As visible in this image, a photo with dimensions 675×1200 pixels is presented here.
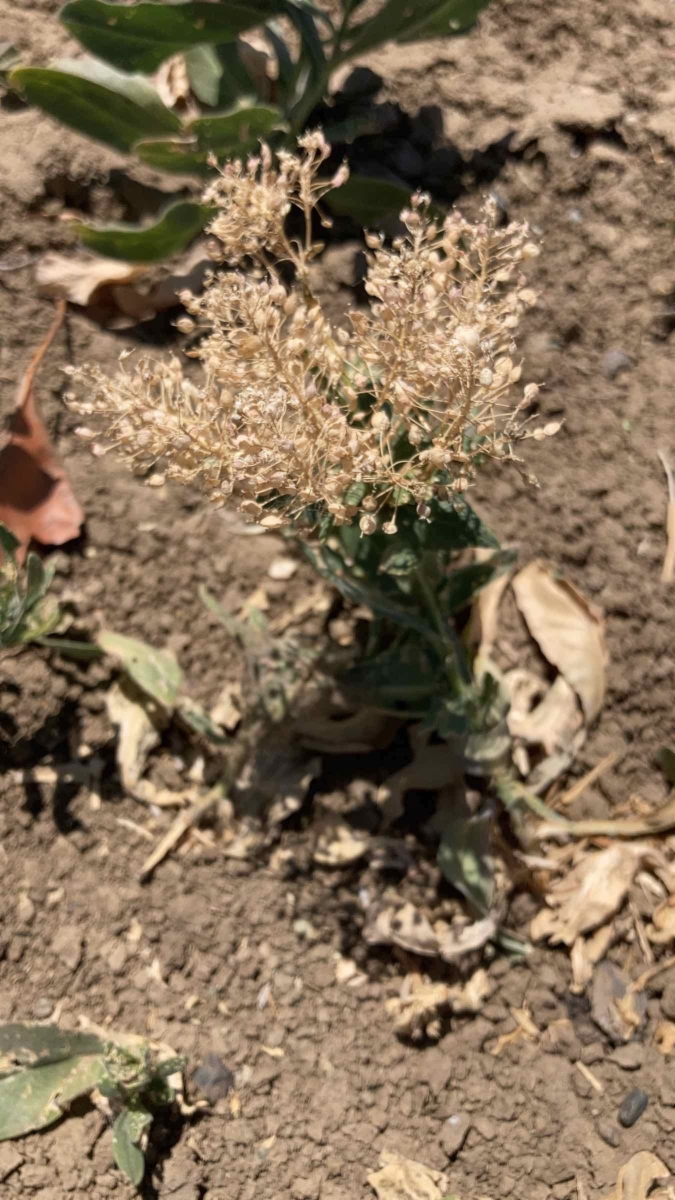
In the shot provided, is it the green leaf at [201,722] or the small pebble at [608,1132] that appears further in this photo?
the green leaf at [201,722]

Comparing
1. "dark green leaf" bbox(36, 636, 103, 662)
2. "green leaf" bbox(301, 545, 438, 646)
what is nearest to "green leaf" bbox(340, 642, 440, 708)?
"green leaf" bbox(301, 545, 438, 646)

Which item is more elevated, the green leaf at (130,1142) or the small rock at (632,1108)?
the green leaf at (130,1142)

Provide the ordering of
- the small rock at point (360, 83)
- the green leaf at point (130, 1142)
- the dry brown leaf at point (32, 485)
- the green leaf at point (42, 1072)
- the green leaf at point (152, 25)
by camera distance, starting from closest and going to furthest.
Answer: the green leaf at point (130, 1142) → the green leaf at point (42, 1072) → the green leaf at point (152, 25) → the dry brown leaf at point (32, 485) → the small rock at point (360, 83)

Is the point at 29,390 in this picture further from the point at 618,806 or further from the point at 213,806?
the point at 618,806

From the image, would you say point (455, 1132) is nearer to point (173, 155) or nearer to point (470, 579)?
point (470, 579)

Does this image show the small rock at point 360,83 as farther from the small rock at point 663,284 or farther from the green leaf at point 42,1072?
the green leaf at point 42,1072

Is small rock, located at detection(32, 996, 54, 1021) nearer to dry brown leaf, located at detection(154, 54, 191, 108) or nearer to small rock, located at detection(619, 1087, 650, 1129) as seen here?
small rock, located at detection(619, 1087, 650, 1129)

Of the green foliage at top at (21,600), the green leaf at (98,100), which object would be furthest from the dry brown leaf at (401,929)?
the green leaf at (98,100)

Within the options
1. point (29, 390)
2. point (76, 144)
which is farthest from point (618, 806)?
point (76, 144)
